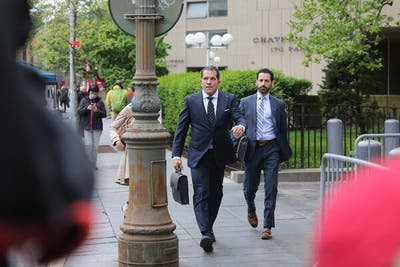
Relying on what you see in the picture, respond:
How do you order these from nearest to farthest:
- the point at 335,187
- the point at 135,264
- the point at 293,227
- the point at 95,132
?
the point at 335,187 → the point at 135,264 → the point at 293,227 → the point at 95,132

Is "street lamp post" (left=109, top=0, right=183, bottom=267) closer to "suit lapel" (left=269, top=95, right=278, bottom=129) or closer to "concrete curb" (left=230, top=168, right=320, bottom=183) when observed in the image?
"suit lapel" (left=269, top=95, right=278, bottom=129)

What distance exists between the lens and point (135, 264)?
7.34 m

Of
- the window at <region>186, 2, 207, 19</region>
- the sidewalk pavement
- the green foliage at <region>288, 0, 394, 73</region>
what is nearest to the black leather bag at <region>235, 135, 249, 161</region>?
the sidewalk pavement

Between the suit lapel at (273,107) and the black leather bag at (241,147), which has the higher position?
the suit lapel at (273,107)

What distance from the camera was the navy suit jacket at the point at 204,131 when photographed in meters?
8.35

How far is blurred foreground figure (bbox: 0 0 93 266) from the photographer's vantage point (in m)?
1.30

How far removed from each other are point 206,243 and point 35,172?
273 inches

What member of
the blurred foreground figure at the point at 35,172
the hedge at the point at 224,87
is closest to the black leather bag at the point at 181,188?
the blurred foreground figure at the point at 35,172

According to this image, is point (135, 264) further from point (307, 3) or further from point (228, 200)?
point (307, 3)

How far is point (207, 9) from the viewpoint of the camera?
59156 millimetres

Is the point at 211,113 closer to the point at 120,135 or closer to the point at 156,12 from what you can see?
the point at 156,12

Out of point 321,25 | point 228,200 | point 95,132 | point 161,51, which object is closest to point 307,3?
point 321,25

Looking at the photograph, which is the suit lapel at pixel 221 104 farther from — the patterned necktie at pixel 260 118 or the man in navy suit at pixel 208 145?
the patterned necktie at pixel 260 118

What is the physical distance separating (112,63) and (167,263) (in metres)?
36.5
